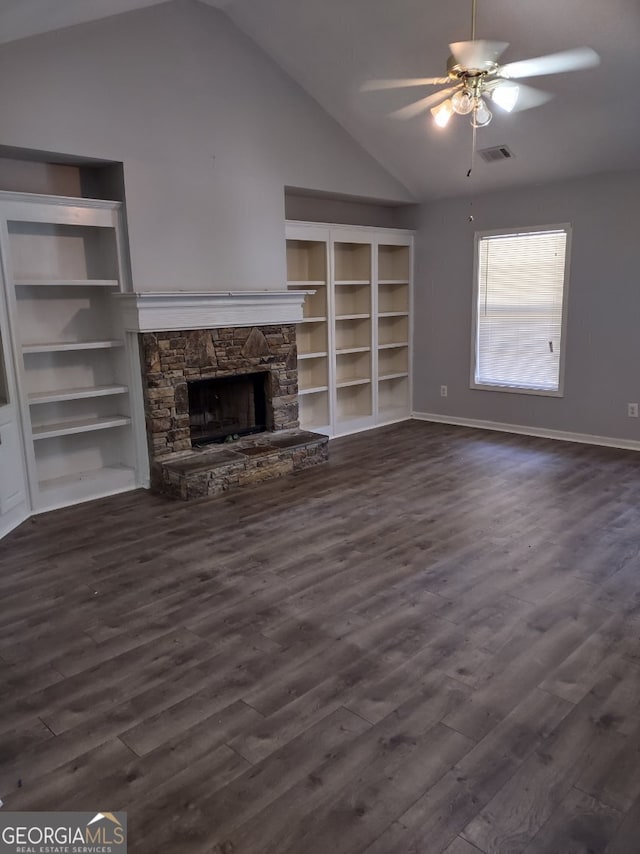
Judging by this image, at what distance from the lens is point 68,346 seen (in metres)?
4.45

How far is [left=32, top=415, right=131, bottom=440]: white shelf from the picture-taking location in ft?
14.6

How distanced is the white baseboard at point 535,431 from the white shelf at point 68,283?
405cm

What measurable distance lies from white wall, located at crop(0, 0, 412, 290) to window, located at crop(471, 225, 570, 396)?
6.16ft

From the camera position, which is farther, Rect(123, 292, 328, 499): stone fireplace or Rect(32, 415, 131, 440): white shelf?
Rect(123, 292, 328, 499): stone fireplace

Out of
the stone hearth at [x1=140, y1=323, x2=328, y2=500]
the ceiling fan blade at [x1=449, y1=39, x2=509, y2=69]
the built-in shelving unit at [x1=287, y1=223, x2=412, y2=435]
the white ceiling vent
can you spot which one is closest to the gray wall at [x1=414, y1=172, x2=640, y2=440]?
the built-in shelving unit at [x1=287, y1=223, x2=412, y2=435]

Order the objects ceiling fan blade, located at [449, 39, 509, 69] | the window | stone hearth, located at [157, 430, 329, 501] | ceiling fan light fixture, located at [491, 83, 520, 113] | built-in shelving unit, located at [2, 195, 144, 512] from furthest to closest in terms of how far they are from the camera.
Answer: the window
stone hearth, located at [157, 430, 329, 501]
built-in shelving unit, located at [2, 195, 144, 512]
ceiling fan light fixture, located at [491, 83, 520, 113]
ceiling fan blade, located at [449, 39, 509, 69]

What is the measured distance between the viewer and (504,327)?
659cm

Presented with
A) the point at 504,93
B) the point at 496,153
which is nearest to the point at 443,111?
the point at 504,93

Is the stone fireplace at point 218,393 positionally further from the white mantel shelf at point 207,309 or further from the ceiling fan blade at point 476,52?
the ceiling fan blade at point 476,52

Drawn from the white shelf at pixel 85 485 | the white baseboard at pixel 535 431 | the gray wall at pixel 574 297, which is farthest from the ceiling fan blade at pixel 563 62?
the white shelf at pixel 85 485

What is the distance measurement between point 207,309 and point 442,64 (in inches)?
102

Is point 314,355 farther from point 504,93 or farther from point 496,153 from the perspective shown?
point 504,93

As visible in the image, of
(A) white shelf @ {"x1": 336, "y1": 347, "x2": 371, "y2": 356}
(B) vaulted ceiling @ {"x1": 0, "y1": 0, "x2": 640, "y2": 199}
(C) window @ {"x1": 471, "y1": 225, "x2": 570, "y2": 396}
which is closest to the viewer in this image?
(B) vaulted ceiling @ {"x1": 0, "y1": 0, "x2": 640, "y2": 199}

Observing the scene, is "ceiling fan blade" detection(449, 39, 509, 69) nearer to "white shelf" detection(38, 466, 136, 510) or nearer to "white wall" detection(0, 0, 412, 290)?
"white wall" detection(0, 0, 412, 290)
